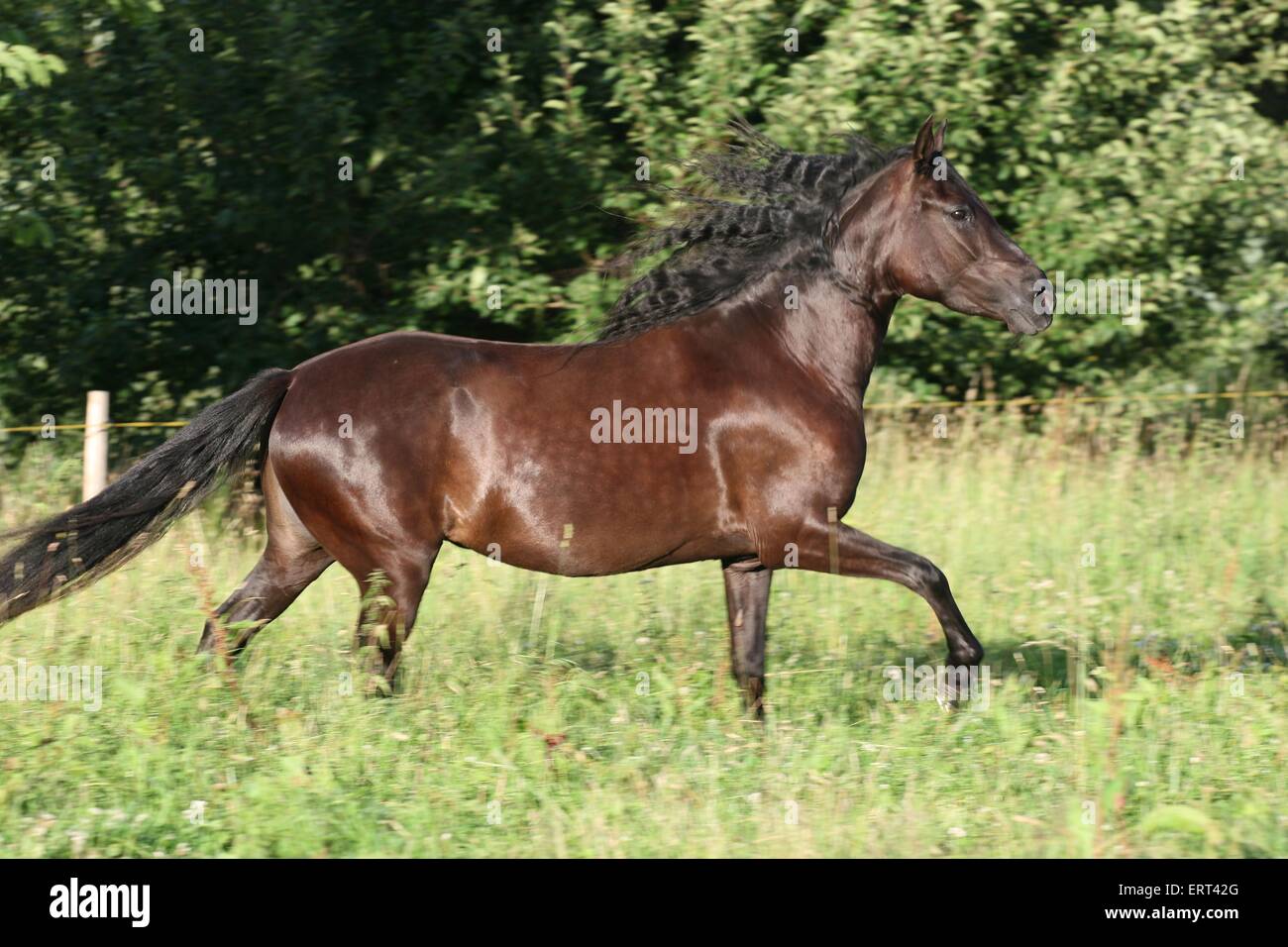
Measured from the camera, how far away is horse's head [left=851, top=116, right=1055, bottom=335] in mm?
5285

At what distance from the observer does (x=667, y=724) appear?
201 inches

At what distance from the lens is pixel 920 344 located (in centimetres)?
1090

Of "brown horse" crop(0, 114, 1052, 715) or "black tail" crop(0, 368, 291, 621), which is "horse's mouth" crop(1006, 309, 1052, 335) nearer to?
"brown horse" crop(0, 114, 1052, 715)

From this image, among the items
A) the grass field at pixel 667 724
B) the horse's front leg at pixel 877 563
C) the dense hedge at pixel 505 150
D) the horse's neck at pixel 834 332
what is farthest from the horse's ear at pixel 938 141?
the dense hedge at pixel 505 150

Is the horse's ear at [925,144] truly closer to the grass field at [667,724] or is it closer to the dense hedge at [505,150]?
the grass field at [667,724]

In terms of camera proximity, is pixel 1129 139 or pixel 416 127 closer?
pixel 416 127

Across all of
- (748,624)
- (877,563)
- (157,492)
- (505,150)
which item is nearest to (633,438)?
(748,624)

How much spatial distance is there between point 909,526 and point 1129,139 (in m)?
4.65

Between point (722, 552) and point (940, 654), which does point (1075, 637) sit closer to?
point (940, 654)

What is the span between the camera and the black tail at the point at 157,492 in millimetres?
5234

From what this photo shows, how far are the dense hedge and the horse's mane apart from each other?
4.19 m

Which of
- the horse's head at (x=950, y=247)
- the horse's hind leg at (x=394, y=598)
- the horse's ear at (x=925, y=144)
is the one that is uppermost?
the horse's ear at (x=925, y=144)
